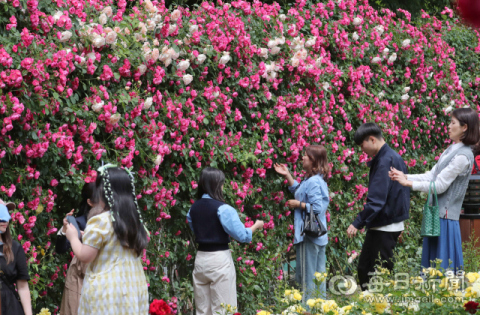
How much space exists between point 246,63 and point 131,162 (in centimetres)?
163

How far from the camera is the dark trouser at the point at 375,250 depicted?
14.0 feet

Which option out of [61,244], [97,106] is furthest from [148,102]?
[61,244]

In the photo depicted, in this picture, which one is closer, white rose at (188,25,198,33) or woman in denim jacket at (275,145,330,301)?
white rose at (188,25,198,33)

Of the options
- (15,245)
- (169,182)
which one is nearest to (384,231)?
(169,182)

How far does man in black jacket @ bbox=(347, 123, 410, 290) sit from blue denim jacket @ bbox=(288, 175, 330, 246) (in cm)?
37

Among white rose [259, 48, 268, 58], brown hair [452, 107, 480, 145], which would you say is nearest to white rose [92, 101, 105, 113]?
white rose [259, 48, 268, 58]

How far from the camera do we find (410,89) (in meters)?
6.99

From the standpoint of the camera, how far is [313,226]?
450 cm

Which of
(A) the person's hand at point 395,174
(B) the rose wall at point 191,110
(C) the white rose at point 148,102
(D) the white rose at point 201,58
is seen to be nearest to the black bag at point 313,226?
(B) the rose wall at point 191,110

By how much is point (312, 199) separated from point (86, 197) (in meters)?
2.00

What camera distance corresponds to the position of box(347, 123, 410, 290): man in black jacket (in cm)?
421

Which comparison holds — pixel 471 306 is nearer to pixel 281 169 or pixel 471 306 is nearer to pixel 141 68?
pixel 141 68

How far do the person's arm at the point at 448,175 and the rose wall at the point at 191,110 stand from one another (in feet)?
3.25

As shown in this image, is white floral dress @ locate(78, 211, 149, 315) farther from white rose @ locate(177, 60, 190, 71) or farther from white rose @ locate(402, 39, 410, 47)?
white rose @ locate(402, 39, 410, 47)
